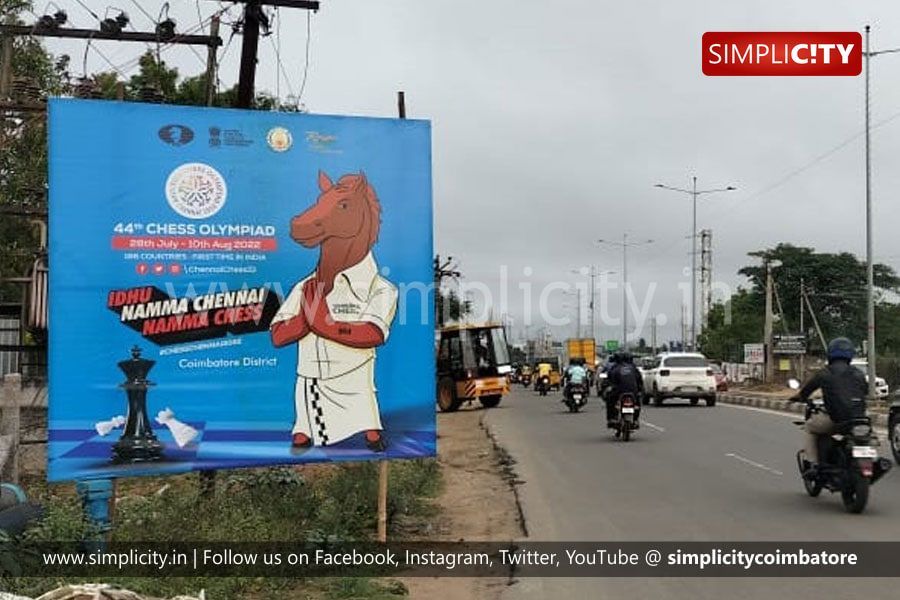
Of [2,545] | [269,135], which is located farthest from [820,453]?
[2,545]

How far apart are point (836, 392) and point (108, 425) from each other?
7323 millimetres

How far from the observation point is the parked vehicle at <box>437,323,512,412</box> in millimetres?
35000

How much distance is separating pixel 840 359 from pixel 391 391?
17.2 feet

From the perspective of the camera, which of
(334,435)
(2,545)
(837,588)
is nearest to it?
(2,545)

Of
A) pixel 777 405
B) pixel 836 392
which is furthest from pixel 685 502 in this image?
pixel 777 405

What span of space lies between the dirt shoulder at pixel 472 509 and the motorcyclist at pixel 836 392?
3406 mm

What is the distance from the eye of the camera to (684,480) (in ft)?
41.0

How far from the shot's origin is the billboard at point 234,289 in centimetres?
709

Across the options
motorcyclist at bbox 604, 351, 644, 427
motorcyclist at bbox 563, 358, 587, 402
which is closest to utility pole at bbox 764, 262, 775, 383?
motorcyclist at bbox 563, 358, 587, 402

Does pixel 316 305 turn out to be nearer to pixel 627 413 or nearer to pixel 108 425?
pixel 108 425

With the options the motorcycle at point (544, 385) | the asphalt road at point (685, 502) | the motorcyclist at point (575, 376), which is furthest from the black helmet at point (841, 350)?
the motorcycle at point (544, 385)

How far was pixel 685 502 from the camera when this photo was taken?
34.9 feet

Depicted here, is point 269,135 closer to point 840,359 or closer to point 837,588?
point 837,588

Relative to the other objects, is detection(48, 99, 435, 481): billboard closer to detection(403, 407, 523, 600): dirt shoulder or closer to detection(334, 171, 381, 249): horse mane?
detection(334, 171, 381, 249): horse mane
